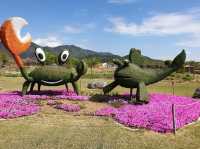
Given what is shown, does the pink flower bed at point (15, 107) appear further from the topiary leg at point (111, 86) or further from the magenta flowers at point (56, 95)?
the topiary leg at point (111, 86)

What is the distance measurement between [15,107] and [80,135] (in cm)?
546

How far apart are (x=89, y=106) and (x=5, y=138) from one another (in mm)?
5871

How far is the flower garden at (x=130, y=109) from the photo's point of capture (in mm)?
15610

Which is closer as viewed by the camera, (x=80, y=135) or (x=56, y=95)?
(x=80, y=135)

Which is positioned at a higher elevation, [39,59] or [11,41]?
[11,41]

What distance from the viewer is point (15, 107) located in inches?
714

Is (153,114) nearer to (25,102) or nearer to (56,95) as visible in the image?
(25,102)

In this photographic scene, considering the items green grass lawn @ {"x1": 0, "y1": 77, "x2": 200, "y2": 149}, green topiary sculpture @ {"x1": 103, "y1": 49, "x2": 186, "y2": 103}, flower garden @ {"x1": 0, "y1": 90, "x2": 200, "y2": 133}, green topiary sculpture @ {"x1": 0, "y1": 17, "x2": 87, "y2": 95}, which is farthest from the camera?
green topiary sculpture @ {"x1": 0, "y1": 17, "x2": 87, "y2": 95}

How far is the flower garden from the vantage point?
15610 mm

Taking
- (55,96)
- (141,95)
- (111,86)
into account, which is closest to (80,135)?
(141,95)

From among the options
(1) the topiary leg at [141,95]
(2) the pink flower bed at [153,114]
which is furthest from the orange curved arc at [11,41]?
(1) the topiary leg at [141,95]

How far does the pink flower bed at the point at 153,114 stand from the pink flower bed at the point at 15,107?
130 inches

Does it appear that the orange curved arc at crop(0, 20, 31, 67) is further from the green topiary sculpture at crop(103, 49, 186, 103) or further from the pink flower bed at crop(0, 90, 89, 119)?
the green topiary sculpture at crop(103, 49, 186, 103)

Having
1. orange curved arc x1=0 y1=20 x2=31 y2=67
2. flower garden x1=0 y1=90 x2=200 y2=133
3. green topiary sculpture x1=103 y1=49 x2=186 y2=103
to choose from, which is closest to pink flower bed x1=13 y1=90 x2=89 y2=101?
flower garden x1=0 y1=90 x2=200 y2=133
